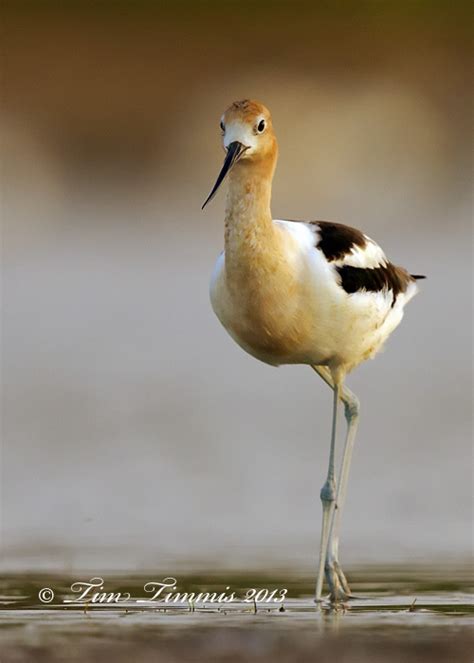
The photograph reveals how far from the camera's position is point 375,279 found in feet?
25.3

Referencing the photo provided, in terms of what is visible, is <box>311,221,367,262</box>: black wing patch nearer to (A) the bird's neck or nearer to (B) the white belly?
(B) the white belly

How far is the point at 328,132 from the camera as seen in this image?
829 inches

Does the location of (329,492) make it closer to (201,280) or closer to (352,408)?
(352,408)

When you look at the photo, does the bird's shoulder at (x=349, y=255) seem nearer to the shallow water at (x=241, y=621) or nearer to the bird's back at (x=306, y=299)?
the bird's back at (x=306, y=299)

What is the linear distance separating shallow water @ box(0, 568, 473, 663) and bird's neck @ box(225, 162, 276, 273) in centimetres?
127

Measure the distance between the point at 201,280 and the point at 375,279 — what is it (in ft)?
24.9

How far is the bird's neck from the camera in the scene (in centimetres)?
700

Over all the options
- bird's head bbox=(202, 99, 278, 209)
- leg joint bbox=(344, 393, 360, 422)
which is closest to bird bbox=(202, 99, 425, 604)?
bird's head bbox=(202, 99, 278, 209)

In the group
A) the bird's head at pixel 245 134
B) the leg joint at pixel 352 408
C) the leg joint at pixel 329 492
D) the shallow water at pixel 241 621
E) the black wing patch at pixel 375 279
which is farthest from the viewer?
the leg joint at pixel 352 408

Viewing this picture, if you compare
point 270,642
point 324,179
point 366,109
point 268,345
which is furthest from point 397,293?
point 366,109

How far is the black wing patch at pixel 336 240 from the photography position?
7.45 meters

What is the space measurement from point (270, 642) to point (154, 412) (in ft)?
18.9

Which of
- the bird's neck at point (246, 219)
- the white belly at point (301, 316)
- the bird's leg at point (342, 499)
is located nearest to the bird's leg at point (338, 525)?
the bird's leg at point (342, 499)

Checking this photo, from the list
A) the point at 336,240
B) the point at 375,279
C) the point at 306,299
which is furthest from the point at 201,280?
the point at 306,299
